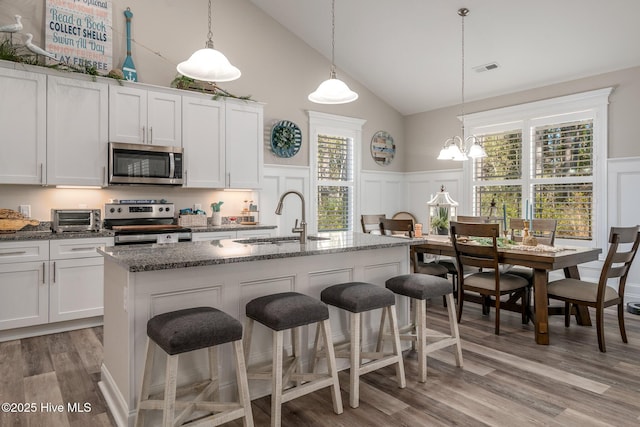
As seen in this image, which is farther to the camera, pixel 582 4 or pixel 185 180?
pixel 185 180

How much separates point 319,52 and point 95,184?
11.6 feet

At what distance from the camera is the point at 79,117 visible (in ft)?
12.7

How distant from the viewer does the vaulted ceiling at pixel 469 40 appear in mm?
4133

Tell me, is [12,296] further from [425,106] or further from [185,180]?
[425,106]

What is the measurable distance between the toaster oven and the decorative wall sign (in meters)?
1.40

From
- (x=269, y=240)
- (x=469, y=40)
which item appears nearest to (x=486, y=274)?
(x=269, y=240)

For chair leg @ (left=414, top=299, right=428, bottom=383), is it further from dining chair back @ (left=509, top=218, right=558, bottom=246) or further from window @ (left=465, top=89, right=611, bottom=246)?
window @ (left=465, top=89, right=611, bottom=246)

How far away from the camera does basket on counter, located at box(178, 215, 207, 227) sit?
459cm

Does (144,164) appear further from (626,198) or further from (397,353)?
(626,198)

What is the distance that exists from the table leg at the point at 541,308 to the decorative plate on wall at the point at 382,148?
366cm

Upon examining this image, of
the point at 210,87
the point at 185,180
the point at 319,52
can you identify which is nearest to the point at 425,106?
the point at 319,52

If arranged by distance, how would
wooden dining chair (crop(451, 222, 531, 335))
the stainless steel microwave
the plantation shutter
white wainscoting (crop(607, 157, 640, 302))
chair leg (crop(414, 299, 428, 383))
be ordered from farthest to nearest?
the plantation shutter, white wainscoting (crop(607, 157, 640, 302)), the stainless steel microwave, wooden dining chair (crop(451, 222, 531, 335)), chair leg (crop(414, 299, 428, 383))

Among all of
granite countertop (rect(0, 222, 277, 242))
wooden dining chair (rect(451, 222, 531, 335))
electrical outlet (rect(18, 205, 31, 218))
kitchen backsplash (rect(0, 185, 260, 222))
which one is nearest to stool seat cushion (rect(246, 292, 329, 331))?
wooden dining chair (rect(451, 222, 531, 335))

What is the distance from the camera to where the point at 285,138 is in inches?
215
